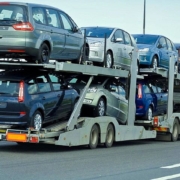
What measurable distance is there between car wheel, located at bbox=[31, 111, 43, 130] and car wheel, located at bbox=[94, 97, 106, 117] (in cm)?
275

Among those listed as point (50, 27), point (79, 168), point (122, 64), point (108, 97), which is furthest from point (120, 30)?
point (79, 168)

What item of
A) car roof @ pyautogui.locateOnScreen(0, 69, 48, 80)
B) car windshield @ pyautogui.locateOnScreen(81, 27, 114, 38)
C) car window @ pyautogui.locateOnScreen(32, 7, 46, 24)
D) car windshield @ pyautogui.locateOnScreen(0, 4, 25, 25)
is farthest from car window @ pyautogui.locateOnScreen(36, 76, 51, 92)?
car windshield @ pyautogui.locateOnScreen(81, 27, 114, 38)

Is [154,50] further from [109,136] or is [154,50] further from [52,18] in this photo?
[52,18]

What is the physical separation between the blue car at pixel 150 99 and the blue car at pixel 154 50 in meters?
0.64

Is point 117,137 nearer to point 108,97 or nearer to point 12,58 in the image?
point 108,97

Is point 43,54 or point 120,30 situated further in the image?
point 120,30

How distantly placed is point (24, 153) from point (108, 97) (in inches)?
152

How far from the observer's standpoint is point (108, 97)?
66.4 ft

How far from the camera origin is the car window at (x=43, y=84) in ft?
56.4

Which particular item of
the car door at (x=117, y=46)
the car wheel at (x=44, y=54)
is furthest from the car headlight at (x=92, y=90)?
the car wheel at (x=44, y=54)

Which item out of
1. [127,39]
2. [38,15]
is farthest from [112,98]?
[38,15]

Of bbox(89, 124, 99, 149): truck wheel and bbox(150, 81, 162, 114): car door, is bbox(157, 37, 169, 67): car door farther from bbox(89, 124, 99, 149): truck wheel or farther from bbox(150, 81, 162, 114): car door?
bbox(89, 124, 99, 149): truck wheel

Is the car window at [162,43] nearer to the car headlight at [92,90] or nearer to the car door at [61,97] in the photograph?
the car headlight at [92,90]

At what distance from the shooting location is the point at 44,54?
55.1 feet
